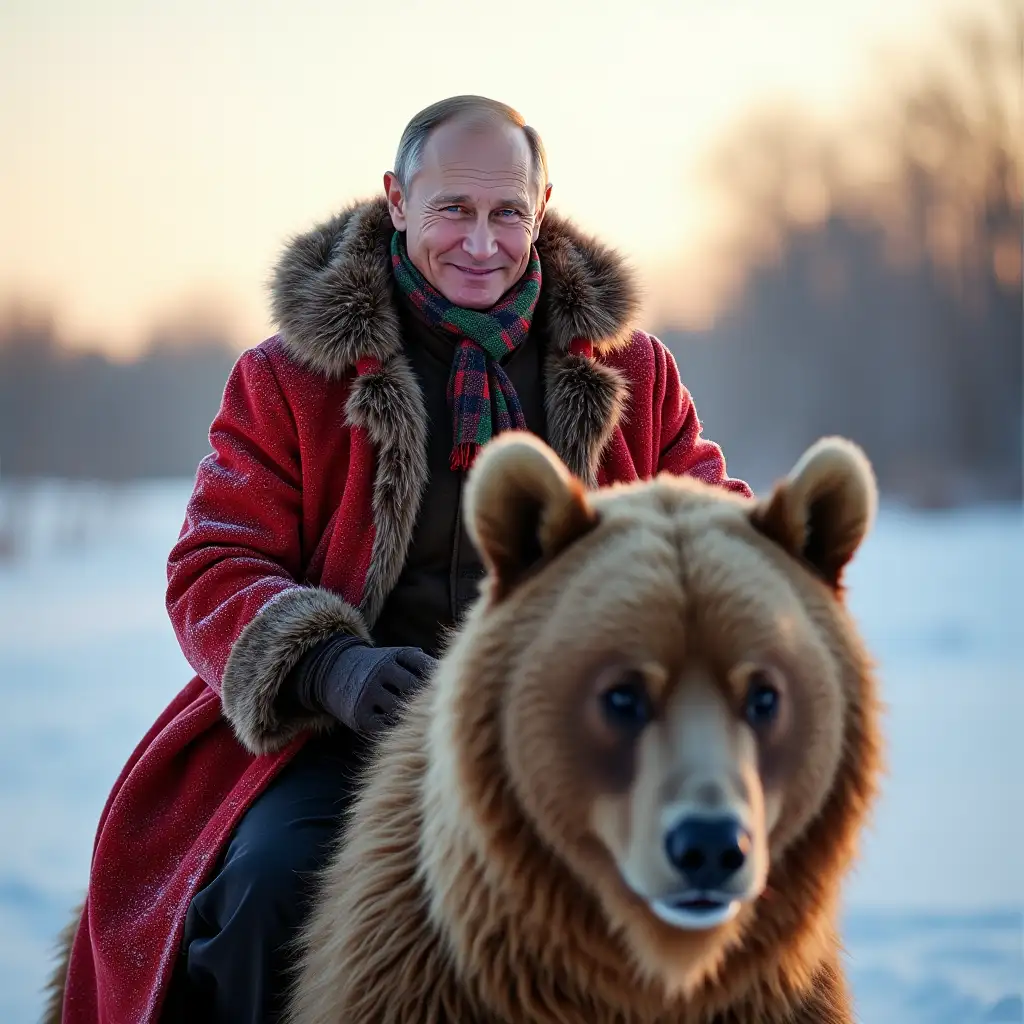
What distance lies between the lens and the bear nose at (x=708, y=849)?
1489mm

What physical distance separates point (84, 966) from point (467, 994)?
3.85 ft

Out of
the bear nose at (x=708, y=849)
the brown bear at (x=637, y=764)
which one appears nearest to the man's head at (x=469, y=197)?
the brown bear at (x=637, y=764)

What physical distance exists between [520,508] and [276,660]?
752 mm

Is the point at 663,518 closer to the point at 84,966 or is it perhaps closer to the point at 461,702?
the point at 461,702

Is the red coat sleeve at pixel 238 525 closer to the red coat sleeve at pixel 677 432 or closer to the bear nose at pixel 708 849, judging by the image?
the red coat sleeve at pixel 677 432

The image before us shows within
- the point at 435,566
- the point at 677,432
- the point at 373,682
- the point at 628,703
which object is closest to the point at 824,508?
the point at 628,703

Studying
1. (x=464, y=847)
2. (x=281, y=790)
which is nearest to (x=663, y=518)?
(x=464, y=847)

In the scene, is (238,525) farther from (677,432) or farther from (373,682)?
(677,432)

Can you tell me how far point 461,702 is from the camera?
1.78 metres

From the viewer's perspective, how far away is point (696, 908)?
156cm

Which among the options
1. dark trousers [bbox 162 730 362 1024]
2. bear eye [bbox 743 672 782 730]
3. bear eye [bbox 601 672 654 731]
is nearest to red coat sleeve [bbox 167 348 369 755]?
dark trousers [bbox 162 730 362 1024]

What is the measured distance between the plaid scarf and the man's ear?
0.09 meters

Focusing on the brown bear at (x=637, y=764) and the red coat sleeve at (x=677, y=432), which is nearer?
the brown bear at (x=637, y=764)

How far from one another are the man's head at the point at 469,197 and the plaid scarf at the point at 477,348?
0.04m
